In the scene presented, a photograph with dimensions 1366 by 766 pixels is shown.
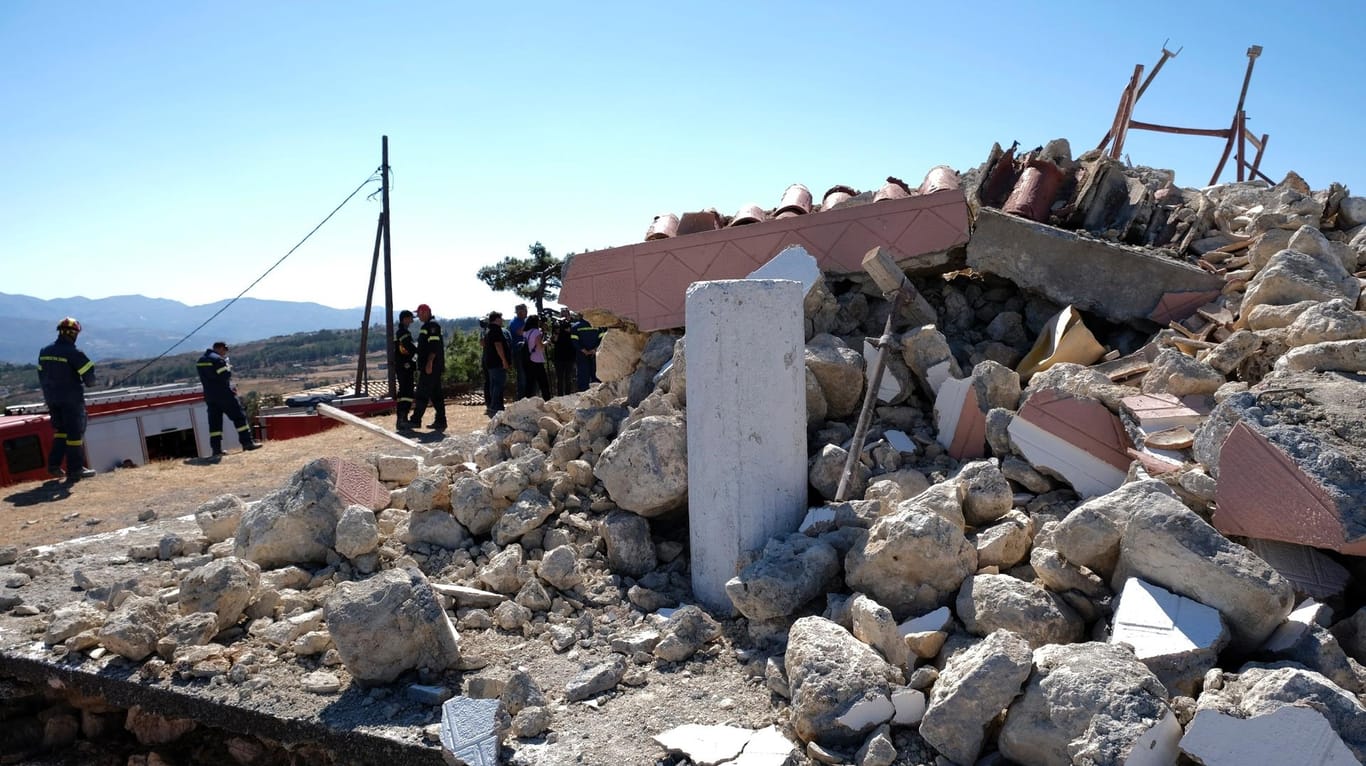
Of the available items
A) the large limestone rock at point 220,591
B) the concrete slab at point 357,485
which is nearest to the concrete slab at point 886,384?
the concrete slab at point 357,485

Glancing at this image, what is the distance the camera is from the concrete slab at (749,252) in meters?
5.68

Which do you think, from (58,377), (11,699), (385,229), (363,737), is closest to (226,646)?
(363,737)

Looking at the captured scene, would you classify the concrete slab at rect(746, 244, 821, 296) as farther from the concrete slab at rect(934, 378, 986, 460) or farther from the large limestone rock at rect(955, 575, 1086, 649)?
the large limestone rock at rect(955, 575, 1086, 649)

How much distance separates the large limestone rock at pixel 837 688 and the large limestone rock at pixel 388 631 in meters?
1.67

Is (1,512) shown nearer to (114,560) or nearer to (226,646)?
(114,560)

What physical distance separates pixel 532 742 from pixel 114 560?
430 cm

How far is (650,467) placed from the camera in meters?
4.45

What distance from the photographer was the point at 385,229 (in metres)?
15.6

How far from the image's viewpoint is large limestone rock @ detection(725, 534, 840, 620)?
355 cm

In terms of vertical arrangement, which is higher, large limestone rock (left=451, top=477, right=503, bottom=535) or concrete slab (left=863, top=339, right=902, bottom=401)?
concrete slab (left=863, top=339, right=902, bottom=401)

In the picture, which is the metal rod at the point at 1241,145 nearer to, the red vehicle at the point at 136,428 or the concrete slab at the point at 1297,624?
the concrete slab at the point at 1297,624

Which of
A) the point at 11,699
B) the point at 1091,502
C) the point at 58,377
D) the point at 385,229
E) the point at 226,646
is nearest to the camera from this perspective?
the point at 1091,502

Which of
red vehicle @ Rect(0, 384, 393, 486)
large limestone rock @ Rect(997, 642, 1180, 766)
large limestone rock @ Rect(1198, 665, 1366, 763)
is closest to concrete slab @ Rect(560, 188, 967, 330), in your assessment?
large limestone rock @ Rect(997, 642, 1180, 766)

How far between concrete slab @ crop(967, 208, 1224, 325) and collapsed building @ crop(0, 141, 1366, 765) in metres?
0.02
